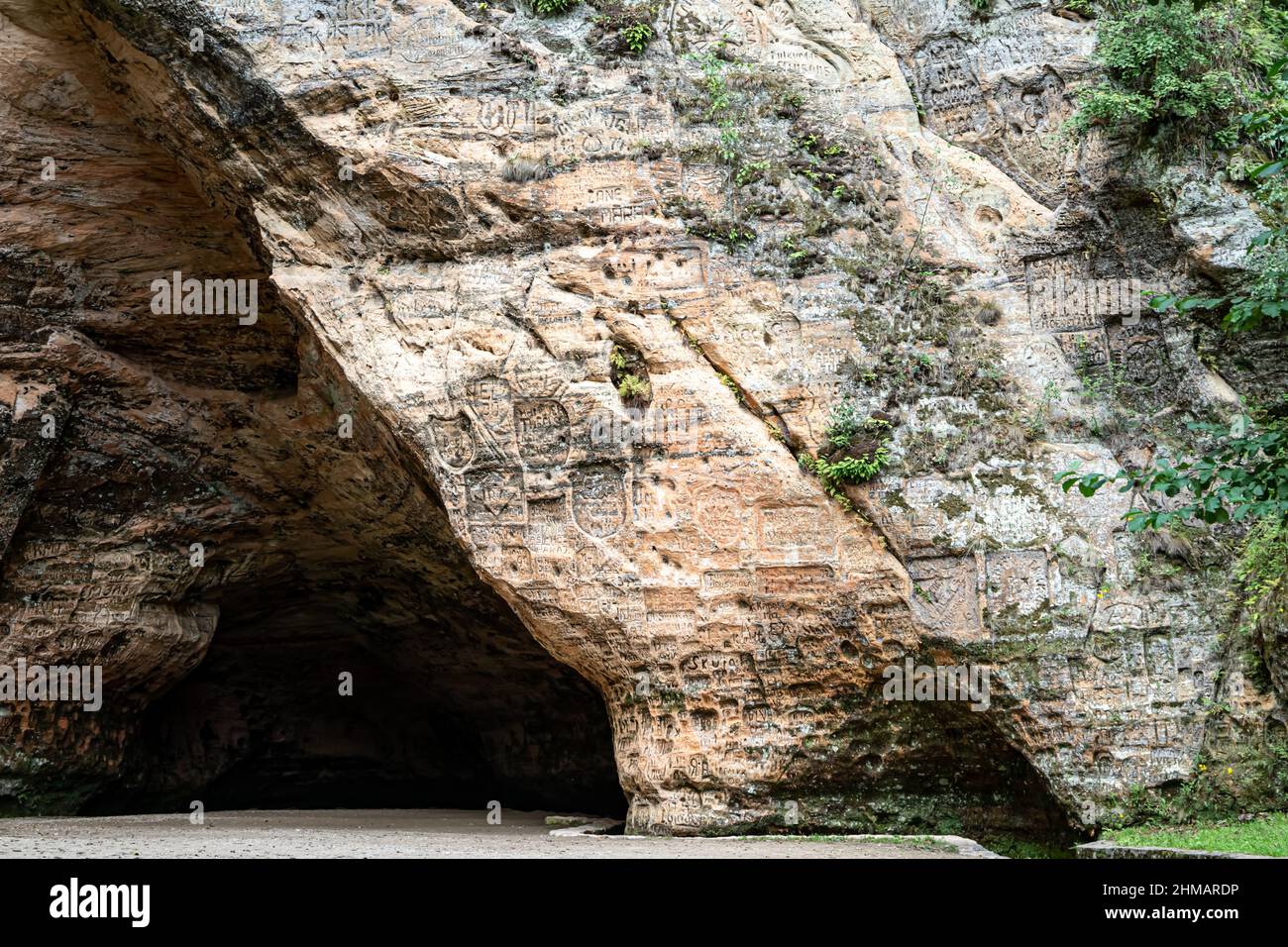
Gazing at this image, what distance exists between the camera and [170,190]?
37.3 ft

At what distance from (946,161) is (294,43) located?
513cm

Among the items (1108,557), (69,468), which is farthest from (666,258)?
(69,468)

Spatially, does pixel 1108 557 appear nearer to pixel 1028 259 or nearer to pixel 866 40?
pixel 1028 259

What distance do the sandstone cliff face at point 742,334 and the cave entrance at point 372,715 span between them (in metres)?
3.27

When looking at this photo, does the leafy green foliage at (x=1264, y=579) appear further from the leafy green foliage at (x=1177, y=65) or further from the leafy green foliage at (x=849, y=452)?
the leafy green foliage at (x=1177, y=65)

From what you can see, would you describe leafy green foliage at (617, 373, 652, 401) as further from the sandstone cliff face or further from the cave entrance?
the cave entrance

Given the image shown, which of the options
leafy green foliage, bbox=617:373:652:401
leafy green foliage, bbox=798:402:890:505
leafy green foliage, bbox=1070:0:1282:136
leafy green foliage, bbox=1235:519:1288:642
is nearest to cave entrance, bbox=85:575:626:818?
leafy green foliage, bbox=617:373:652:401

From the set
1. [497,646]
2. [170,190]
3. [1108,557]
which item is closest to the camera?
[1108,557]

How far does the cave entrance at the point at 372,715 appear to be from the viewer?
44.3 ft

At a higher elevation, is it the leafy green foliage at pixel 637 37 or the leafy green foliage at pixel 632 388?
the leafy green foliage at pixel 637 37

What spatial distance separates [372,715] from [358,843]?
7.53 meters

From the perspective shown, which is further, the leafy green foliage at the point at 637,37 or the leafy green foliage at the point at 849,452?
the leafy green foliage at the point at 637,37

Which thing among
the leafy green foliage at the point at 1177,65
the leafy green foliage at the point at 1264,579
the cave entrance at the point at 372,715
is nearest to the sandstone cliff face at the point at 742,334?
the leafy green foliage at the point at 1264,579

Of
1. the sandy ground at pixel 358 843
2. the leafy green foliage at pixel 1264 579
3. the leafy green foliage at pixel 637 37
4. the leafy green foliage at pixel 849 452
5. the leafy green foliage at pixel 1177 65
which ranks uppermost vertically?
the leafy green foliage at pixel 637 37
